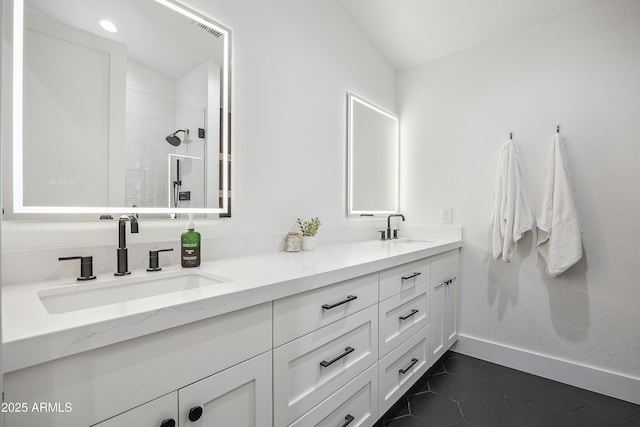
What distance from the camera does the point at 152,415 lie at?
28.9 inches

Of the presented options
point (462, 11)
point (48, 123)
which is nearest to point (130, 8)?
point (48, 123)

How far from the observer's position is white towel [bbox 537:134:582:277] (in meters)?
1.87

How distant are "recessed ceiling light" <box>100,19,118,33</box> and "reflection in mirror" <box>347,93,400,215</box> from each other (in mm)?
1452

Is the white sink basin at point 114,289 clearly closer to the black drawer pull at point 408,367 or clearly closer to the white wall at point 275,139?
the white wall at point 275,139

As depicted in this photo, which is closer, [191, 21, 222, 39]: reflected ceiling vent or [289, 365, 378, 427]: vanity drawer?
[289, 365, 378, 427]: vanity drawer

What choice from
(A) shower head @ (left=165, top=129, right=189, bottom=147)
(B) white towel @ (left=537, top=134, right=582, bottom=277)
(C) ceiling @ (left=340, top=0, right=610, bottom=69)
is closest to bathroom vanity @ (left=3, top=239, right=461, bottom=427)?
(A) shower head @ (left=165, top=129, right=189, bottom=147)

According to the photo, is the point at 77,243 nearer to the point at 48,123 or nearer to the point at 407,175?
the point at 48,123

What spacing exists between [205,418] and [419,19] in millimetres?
2544

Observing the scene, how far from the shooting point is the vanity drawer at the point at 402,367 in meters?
1.50

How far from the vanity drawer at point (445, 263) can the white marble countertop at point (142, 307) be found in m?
0.81

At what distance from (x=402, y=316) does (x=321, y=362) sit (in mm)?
629

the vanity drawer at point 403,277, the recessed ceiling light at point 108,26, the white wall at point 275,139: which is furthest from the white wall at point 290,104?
the vanity drawer at point 403,277

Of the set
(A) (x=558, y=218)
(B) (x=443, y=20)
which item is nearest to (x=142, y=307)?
(A) (x=558, y=218)

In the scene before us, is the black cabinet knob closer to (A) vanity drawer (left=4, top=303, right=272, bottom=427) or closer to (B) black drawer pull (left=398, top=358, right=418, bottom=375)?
(A) vanity drawer (left=4, top=303, right=272, bottom=427)
